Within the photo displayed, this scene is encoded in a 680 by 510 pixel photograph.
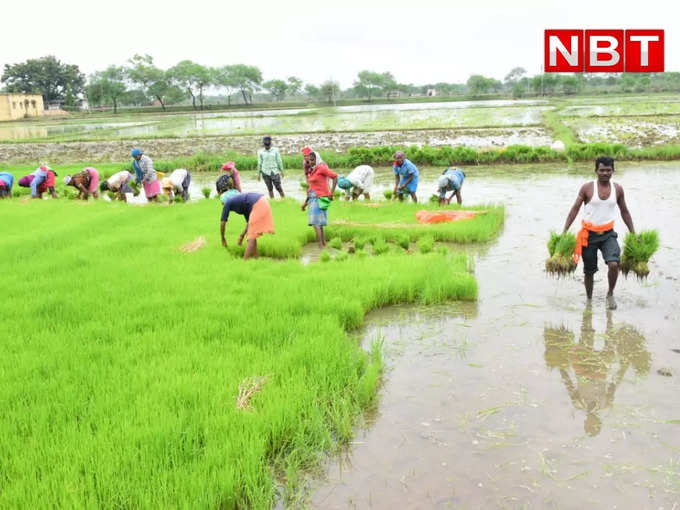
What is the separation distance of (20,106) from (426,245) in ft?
204

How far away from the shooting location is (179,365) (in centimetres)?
352

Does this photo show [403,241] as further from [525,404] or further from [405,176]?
[525,404]

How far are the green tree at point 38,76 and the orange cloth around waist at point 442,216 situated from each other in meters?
68.6

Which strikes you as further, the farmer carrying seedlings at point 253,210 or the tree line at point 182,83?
the tree line at point 182,83

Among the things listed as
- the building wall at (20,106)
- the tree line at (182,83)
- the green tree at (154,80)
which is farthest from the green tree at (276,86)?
the building wall at (20,106)

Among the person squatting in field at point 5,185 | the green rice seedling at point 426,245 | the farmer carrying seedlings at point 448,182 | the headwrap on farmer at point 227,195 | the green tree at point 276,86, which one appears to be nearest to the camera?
the headwrap on farmer at point 227,195

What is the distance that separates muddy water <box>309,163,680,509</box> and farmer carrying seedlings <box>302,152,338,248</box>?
242 centimetres

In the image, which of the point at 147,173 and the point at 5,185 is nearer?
the point at 147,173

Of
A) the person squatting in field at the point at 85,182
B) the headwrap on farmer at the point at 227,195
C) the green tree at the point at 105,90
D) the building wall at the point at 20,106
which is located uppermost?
the green tree at the point at 105,90

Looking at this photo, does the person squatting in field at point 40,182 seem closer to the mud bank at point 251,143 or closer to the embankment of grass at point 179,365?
the embankment of grass at point 179,365

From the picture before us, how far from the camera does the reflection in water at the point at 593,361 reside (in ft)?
11.0

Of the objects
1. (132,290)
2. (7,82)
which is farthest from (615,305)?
(7,82)

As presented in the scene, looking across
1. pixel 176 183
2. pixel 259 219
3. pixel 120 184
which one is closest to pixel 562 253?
pixel 259 219

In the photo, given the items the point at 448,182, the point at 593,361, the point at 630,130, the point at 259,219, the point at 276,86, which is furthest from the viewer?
the point at 276,86
